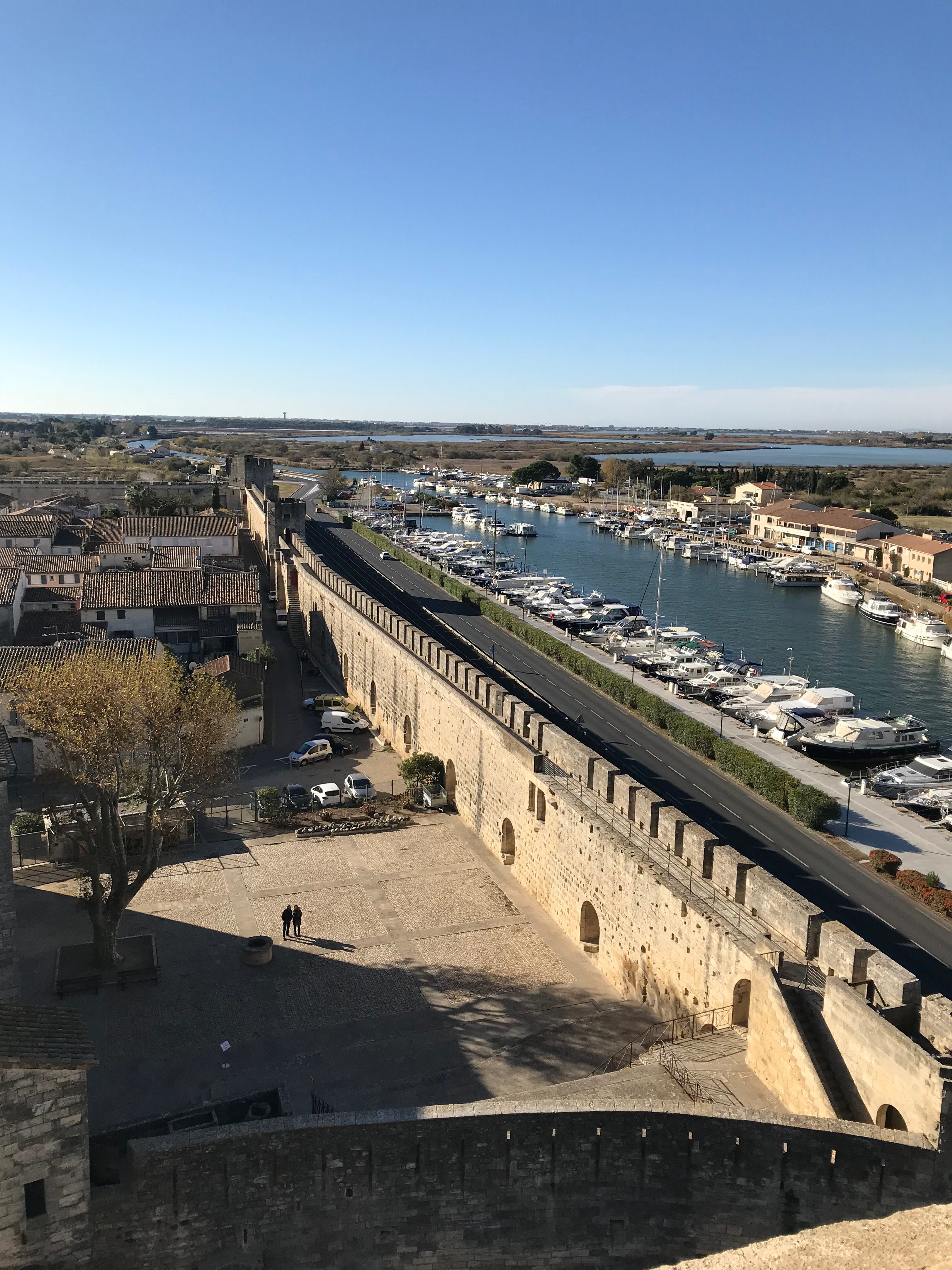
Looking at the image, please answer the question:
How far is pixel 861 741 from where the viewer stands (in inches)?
1180

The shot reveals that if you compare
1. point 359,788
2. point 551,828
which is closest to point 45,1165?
point 551,828

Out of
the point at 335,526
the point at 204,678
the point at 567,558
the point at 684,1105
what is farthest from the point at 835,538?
the point at 684,1105

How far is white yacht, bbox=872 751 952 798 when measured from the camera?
25734 millimetres

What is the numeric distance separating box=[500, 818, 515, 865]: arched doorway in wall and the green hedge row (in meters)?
8.03

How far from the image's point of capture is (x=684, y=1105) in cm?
892

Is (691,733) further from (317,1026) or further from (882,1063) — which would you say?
(882,1063)

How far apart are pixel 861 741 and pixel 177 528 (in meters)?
35.4

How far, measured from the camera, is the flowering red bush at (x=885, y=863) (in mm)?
19594

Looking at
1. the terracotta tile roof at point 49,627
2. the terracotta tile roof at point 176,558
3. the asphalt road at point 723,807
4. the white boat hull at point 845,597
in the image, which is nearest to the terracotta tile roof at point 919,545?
the white boat hull at point 845,597

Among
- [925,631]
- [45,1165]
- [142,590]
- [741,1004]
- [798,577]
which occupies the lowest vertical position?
[925,631]

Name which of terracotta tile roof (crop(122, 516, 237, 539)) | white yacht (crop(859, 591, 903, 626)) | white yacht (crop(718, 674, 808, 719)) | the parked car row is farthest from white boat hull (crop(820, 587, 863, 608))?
the parked car row

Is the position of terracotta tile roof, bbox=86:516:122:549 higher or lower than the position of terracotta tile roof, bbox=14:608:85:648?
higher

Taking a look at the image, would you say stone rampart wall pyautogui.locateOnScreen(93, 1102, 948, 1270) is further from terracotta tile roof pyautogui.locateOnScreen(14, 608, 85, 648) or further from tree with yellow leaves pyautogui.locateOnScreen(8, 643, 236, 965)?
terracotta tile roof pyautogui.locateOnScreen(14, 608, 85, 648)

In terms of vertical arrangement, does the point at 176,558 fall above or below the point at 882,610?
above
